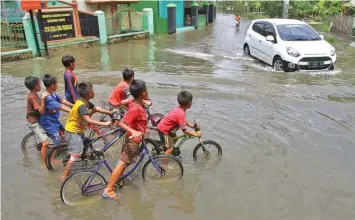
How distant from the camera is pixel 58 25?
1559 centimetres

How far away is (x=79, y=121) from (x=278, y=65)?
337 inches

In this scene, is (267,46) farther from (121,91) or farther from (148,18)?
(148,18)

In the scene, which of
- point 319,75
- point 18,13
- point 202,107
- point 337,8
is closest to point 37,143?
point 202,107

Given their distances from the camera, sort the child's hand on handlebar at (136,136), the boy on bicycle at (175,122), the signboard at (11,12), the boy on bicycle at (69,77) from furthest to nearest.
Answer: the signboard at (11,12) < the boy on bicycle at (69,77) < the boy on bicycle at (175,122) < the child's hand on handlebar at (136,136)

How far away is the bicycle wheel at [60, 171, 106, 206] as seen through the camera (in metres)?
4.26

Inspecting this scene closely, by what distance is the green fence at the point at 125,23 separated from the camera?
1859cm

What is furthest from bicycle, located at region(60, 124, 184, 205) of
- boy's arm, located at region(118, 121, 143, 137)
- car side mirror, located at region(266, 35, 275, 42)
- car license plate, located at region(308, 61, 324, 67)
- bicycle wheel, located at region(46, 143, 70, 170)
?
car side mirror, located at region(266, 35, 275, 42)

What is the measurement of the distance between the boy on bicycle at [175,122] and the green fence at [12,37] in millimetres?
11775

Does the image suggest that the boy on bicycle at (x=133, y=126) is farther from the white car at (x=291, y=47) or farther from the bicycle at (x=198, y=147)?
the white car at (x=291, y=47)

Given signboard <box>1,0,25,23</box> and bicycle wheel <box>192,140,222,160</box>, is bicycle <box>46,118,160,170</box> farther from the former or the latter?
signboard <box>1,0,25,23</box>

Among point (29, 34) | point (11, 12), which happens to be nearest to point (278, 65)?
point (29, 34)

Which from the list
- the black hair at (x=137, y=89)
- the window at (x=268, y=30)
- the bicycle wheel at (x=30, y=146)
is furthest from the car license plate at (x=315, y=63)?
the bicycle wheel at (x=30, y=146)

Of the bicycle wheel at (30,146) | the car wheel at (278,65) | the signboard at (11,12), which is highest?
the signboard at (11,12)

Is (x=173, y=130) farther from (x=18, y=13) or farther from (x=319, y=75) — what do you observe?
(x=18, y=13)
